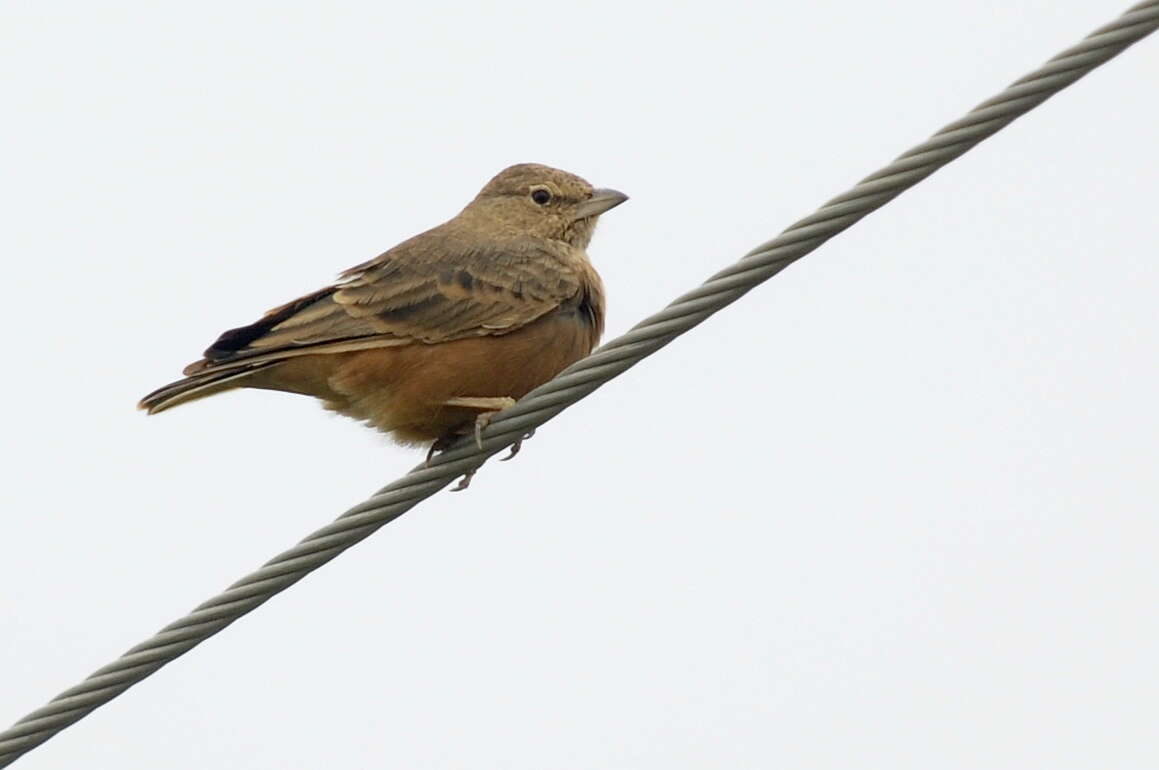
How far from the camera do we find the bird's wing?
8.80 metres

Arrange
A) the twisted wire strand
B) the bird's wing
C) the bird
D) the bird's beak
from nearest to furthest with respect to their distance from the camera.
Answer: the twisted wire strand
the bird
the bird's wing
the bird's beak

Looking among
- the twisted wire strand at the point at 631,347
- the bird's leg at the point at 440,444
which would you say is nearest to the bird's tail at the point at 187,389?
the bird's leg at the point at 440,444

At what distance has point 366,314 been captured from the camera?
9062 mm

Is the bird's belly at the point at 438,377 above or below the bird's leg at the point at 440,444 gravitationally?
above

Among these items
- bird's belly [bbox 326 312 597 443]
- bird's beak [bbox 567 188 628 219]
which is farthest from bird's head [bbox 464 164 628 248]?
bird's belly [bbox 326 312 597 443]

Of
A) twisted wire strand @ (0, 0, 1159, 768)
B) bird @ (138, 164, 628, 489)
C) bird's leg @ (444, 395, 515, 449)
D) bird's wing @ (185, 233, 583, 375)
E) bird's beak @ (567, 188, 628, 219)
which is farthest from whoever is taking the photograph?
bird's beak @ (567, 188, 628, 219)

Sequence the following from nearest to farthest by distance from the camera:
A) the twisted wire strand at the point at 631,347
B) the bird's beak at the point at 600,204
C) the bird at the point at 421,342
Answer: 1. the twisted wire strand at the point at 631,347
2. the bird at the point at 421,342
3. the bird's beak at the point at 600,204

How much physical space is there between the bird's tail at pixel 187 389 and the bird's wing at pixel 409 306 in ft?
0.18

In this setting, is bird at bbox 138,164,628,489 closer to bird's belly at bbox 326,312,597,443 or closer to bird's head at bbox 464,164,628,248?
bird's belly at bbox 326,312,597,443

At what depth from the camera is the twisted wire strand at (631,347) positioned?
5.58 meters

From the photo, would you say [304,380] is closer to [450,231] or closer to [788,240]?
[450,231]

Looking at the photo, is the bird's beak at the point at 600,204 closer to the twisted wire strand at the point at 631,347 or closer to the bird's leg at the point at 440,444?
the bird's leg at the point at 440,444

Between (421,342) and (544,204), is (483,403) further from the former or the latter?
(544,204)

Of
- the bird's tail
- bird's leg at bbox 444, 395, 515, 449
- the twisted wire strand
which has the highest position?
the bird's tail
